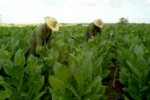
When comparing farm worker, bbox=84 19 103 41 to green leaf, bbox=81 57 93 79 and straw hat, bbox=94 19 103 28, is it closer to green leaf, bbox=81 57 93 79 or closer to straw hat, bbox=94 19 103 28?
straw hat, bbox=94 19 103 28

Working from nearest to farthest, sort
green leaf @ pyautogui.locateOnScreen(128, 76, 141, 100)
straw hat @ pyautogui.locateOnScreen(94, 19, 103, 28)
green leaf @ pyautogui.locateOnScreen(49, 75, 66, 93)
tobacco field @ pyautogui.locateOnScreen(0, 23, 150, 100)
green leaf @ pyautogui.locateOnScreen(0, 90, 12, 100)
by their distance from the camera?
green leaf @ pyautogui.locateOnScreen(49, 75, 66, 93)
tobacco field @ pyautogui.locateOnScreen(0, 23, 150, 100)
green leaf @ pyautogui.locateOnScreen(0, 90, 12, 100)
green leaf @ pyautogui.locateOnScreen(128, 76, 141, 100)
straw hat @ pyautogui.locateOnScreen(94, 19, 103, 28)

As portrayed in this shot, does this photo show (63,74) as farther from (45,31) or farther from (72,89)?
(45,31)

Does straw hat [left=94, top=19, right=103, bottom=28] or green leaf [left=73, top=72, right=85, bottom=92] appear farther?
straw hat [left=94, top=19, right=103, bottom=28]

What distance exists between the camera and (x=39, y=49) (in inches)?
233

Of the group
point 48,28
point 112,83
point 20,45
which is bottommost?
point 112,83

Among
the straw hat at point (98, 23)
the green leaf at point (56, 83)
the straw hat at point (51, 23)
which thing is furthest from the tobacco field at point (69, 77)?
the straw hat at point (98, 23)

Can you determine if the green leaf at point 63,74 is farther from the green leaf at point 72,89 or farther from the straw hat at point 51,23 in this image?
the straw hat at point 51,23

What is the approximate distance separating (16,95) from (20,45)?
2.56 m

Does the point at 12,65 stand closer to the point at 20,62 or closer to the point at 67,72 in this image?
the point at 20,62

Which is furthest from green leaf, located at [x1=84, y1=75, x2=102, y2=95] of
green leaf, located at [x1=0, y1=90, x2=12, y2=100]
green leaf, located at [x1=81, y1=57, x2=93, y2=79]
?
green leaf, located at [x1=0, y1=90, x2=12, y2=100]

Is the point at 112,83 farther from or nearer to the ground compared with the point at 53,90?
nearer to the ground

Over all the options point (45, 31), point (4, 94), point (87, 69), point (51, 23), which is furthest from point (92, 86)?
point (45, 31)

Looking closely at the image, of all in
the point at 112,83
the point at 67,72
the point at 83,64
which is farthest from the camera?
the point at 112,83

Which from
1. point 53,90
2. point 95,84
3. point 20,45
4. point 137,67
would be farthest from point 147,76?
point 20,45
